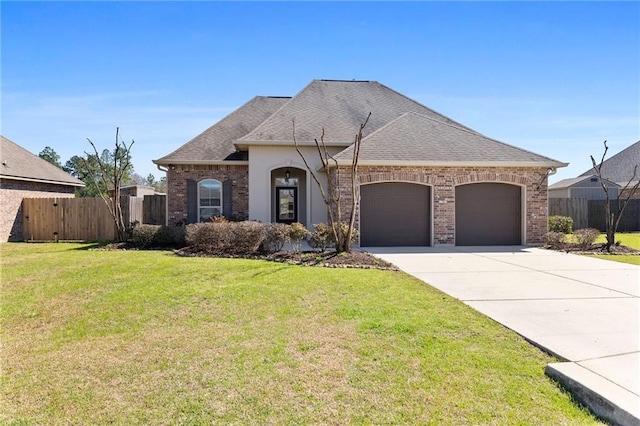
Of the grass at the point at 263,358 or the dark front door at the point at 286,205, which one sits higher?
the dark front door at the point at 286,205

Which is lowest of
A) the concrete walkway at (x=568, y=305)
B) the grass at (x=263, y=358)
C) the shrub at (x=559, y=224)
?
the grass at (x=263, y=358)

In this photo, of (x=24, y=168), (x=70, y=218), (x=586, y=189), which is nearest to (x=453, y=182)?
(x=70, y=218)

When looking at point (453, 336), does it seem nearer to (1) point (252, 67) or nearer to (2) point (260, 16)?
(2) point (260, 16)

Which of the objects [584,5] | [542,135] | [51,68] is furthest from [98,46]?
[542,135]

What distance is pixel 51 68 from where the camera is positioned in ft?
41.0

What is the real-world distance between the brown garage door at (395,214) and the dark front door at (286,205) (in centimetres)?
457

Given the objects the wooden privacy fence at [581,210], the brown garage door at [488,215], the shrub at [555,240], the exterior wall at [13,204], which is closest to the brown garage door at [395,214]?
the brown garage door at [488,215]

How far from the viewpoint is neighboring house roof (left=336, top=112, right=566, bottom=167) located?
1332cm

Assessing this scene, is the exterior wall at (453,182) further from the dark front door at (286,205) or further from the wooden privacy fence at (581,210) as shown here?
the wooden privacy fence at (581,210)

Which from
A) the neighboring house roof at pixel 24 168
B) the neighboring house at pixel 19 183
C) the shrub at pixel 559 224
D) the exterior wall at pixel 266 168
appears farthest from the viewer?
the shrub at pixel 559 224

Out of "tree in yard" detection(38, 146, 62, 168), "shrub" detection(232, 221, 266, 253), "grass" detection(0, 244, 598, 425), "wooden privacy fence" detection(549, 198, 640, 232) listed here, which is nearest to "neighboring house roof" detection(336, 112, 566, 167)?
"shrub" detection(232, 221, 266, 253)

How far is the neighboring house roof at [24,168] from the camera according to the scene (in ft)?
52.6

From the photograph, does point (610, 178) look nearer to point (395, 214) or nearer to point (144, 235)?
point (395, 214)

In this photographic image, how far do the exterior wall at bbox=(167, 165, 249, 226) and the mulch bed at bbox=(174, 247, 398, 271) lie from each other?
13.5 feet
